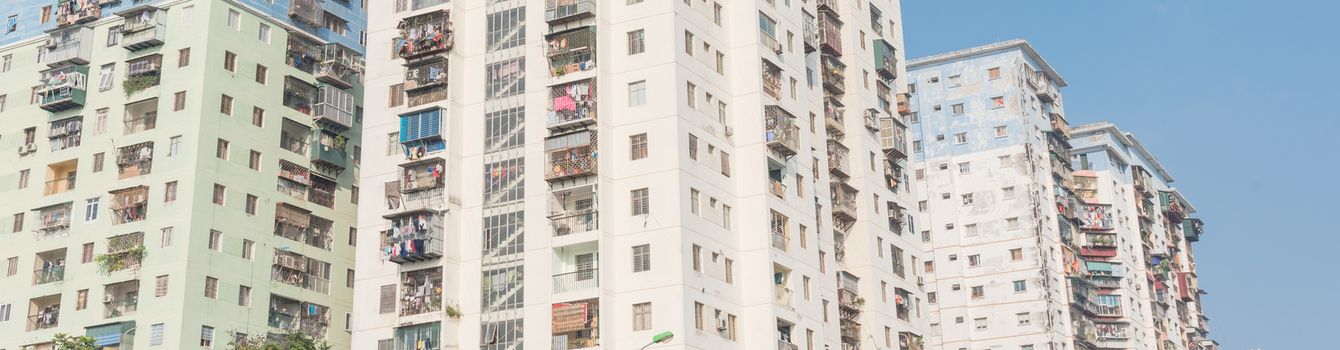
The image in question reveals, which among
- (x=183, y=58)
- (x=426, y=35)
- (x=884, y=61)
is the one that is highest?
(x=884, y=61)

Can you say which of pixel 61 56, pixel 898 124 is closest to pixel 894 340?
pixel 898 124

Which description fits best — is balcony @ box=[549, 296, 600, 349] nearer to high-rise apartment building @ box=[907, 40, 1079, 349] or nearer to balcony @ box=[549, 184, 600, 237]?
balcony @ box=[549, 184, 600, 237]

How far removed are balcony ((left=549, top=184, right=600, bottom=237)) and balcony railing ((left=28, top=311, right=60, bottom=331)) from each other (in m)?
24.5

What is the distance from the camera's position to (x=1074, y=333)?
106250 mm

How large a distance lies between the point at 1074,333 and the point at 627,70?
51495 mm

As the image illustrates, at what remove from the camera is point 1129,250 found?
391 feet

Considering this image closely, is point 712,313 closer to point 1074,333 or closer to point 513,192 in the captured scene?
point 513,192

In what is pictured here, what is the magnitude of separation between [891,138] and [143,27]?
35.1 metres

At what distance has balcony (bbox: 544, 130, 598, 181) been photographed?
63281 millimetres

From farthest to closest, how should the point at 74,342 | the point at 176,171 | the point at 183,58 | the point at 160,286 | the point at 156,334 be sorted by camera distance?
the point at 183,58
the point at 176,171
the point at 160,286
the point at 74,342
the point at 156,334

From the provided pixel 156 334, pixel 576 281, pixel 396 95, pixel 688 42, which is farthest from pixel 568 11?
pixel 156 334

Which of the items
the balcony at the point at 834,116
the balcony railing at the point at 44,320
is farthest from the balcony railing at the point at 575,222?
the balcony railing at the point at 44,320

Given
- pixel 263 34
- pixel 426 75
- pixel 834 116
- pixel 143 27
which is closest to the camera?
pixel 426 75

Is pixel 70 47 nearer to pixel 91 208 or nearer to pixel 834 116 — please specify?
pixel 91 208
